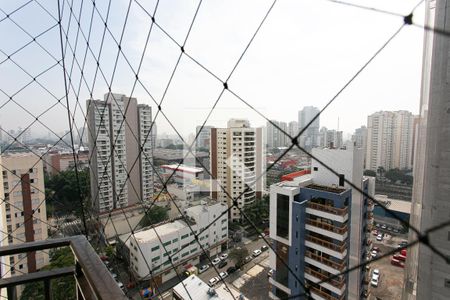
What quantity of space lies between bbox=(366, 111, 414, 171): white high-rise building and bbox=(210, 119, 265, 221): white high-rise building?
328 cm

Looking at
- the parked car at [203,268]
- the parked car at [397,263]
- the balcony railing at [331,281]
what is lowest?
the parked car at [203,268]

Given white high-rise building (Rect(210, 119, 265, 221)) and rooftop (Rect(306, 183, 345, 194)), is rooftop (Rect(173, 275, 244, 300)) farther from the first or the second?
white high-rise building (Rect(210, 119, 265, 221))

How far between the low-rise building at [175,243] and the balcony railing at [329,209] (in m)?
1.61

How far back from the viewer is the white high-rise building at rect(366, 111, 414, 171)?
370 cm

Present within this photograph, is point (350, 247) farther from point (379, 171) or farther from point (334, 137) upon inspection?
point (379, 171)

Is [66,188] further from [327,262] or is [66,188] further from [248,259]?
[327,262]

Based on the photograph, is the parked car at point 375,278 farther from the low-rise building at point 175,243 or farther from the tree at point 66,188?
the tree at point 66,188

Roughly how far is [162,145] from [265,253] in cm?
1135

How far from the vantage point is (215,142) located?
7758 mm

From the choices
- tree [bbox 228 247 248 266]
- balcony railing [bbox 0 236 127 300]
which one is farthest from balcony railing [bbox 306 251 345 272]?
balcony railing [bbox 0 236 127 300]

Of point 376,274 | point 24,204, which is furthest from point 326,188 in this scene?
point 24,204

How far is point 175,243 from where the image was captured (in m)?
4.68

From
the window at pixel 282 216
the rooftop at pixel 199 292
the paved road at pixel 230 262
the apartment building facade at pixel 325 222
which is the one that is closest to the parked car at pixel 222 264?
the paved road at pixel 230 262

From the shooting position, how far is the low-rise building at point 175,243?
4.39 metres
